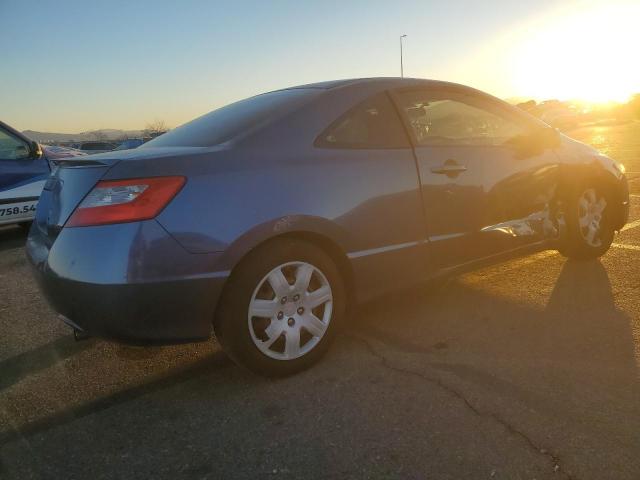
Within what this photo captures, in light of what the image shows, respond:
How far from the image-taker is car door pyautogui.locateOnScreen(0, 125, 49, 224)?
22.7ft

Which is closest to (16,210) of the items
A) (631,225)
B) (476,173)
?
(476,173)

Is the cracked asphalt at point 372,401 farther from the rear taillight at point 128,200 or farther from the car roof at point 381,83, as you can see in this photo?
the car roof at point 381,83

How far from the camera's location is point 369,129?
3.04m

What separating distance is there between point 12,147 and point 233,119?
5.43 meters

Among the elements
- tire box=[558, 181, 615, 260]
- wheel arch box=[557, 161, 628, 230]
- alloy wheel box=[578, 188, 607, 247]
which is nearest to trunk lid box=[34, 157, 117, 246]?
wheel arch box=[557, 161, 628, 230]

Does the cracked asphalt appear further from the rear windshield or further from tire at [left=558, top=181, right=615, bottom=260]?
the rear windshield

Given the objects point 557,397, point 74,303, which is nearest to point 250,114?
point 74,303

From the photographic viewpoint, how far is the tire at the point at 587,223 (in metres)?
4.12

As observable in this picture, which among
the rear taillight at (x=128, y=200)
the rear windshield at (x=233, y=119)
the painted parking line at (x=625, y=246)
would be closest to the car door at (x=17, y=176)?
the rear windshield at (x=233, y=119)

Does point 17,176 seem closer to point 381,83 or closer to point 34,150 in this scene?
point 34,150

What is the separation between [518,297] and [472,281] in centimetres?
47

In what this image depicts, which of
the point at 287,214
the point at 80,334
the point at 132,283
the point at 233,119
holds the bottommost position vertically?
the point at 80,334

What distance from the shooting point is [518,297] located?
12.1ft

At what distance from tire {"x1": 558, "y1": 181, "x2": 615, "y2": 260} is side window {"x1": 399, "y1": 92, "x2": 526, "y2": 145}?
81cm
